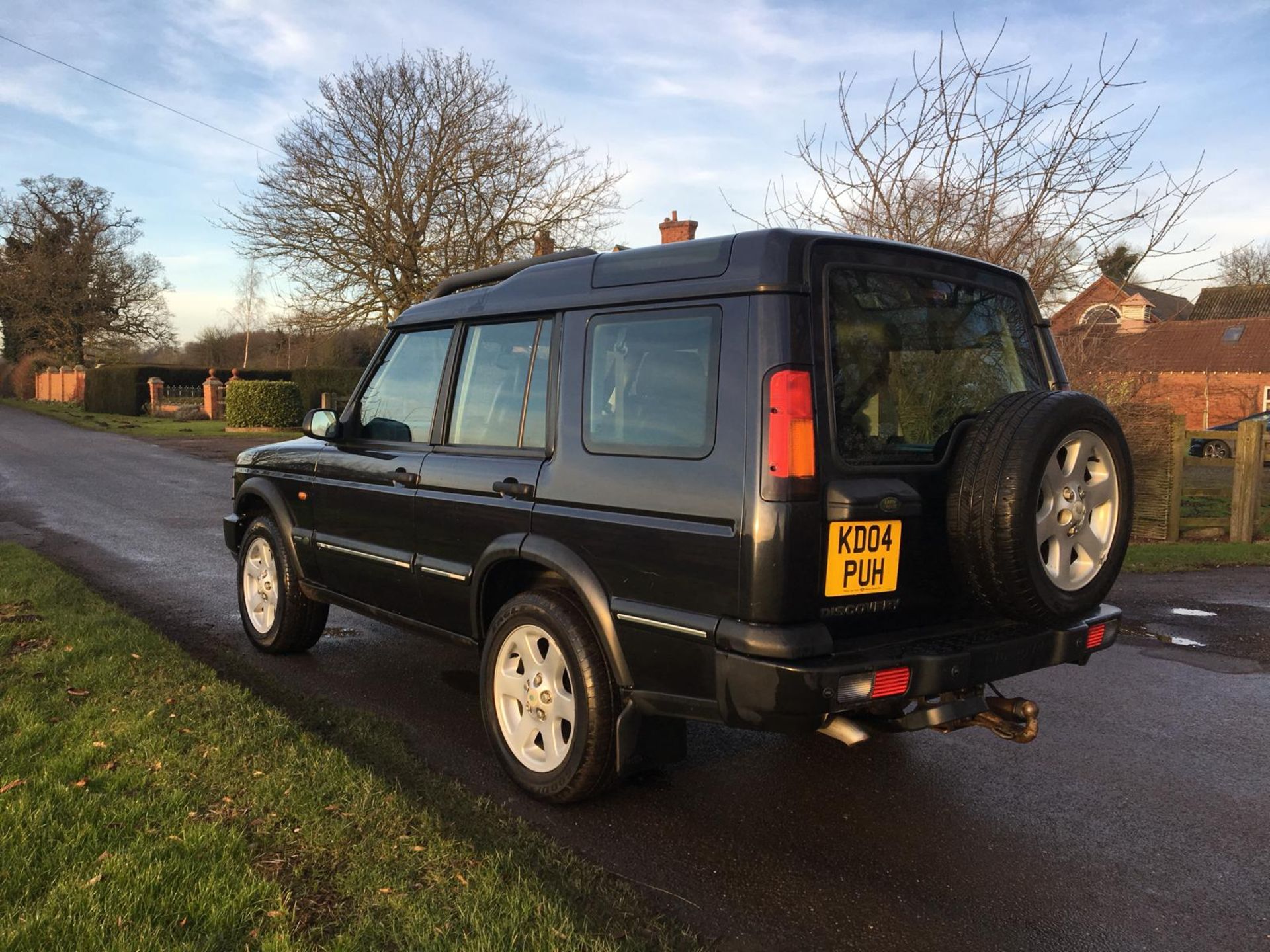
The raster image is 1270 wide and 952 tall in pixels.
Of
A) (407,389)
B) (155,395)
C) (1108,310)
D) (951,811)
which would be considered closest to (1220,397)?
(1108,310)

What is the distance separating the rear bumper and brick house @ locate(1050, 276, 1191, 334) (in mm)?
7086

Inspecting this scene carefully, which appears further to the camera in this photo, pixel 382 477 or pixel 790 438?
pixel 382 477

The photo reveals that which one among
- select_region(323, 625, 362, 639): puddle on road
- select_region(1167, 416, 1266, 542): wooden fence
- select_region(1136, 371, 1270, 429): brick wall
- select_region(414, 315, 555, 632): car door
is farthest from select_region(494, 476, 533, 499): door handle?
select_region(1136, 371, 1270, 429): brick wall

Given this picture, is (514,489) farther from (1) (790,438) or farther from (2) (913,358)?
(2) (913,358)

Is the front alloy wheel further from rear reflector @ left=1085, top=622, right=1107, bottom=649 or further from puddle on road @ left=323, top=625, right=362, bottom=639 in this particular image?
puddle on road @ left=323, top=625, right=362, bottom=639

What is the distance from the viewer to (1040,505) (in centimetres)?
322

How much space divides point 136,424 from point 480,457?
32937 millimetres

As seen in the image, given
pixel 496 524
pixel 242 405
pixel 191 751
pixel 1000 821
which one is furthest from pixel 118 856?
pixel 242 405

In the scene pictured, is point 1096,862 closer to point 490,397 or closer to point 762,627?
point 762,627

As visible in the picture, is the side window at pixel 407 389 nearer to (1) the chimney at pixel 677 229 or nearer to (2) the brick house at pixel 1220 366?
(1) the chimney at pixel 677 229

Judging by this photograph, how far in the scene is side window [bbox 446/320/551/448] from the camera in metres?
3.93

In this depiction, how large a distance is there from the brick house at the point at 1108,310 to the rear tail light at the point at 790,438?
7601mm

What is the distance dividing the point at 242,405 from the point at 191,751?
26.3 m

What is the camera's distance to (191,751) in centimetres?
384
